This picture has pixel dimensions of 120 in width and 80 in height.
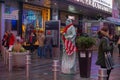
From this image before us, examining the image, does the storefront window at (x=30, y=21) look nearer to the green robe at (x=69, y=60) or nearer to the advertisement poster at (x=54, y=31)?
the advertisement poster at (x=54, y=31)

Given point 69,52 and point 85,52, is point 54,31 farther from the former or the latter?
point 85,52

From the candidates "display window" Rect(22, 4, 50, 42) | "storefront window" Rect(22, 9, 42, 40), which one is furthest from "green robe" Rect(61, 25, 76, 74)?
"storefront window" Rect(22, 9, 42, 40)

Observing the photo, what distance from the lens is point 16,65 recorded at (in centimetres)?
1585

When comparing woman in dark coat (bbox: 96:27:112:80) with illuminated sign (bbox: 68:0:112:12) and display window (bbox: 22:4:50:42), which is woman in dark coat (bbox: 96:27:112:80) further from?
illuminated sign (bbox: 68:0:112:12)

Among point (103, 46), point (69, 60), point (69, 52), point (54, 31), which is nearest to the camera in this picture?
point (103, 46)

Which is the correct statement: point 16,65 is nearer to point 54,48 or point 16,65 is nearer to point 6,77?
point 6,77

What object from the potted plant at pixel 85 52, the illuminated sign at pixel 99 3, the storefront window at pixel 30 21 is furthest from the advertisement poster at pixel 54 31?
the potted plant at pixel 85 52

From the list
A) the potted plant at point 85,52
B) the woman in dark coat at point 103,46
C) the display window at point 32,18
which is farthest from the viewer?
the display window at point 32,18

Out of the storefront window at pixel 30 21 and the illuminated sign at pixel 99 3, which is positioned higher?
the illuminated sign at pixel 99 3

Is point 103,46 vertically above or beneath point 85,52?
above

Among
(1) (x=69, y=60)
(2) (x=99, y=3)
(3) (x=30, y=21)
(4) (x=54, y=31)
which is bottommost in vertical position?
(1) (x=69, y=60)

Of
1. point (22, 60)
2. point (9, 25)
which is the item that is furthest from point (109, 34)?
point (9, 25)

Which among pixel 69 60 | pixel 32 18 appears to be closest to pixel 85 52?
pixel 69 60

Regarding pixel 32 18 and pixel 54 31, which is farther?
pixel 32 18
